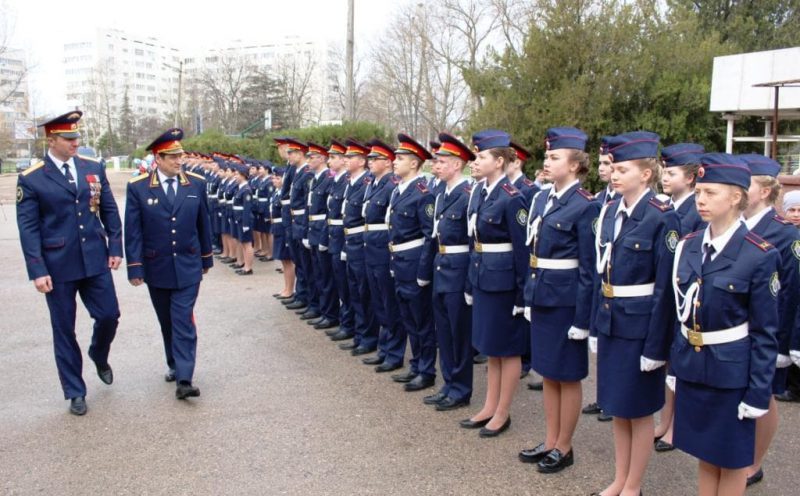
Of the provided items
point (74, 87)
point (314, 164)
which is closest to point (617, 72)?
point (314, 164)

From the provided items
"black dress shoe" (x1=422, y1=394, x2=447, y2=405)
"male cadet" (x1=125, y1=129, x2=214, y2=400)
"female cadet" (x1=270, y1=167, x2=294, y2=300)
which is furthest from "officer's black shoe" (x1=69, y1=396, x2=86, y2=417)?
"female cadet" (x1=270, y1=167, x2=294, y2=300)

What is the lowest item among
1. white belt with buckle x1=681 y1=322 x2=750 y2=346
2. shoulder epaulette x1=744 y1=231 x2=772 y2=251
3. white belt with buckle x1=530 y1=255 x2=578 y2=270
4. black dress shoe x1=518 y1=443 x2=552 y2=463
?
black dress shoe x1=518 y1=443 x2=552 y2=463

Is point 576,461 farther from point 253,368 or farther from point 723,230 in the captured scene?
point 253,368

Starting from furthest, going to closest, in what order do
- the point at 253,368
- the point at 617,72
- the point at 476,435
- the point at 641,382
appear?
the point at 617,72, the point at 253,368, the point at 476,435, the point at 641,382

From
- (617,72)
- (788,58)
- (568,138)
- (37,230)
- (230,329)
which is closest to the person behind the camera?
(568,138)

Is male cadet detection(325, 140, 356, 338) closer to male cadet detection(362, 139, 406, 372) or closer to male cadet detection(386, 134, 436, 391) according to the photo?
male cadet detection(362, 139, 406, 372)

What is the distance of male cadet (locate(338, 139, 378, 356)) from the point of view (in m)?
6.91

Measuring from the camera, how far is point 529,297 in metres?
4.31

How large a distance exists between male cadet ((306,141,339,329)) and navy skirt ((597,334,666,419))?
15.3ft

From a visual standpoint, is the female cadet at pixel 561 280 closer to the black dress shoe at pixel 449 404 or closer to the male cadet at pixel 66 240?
the black dress shoe at pixel 449 404

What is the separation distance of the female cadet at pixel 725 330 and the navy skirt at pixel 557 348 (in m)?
0.90

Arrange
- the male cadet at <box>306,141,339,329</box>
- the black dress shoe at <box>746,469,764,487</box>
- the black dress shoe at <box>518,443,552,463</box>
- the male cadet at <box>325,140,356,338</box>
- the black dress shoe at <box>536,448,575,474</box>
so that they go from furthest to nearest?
the male cadet at <box>306,141,339,329</box> → the male cadet at <box>325,140,356,338</box> → the black dress shoe at <box>518,443,552,463</box> → the black dress shoe at <box>536,448,575,474</box> → the black dress shoe at <box>746,469,764,487</box>

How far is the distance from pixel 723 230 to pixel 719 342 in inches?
19.9

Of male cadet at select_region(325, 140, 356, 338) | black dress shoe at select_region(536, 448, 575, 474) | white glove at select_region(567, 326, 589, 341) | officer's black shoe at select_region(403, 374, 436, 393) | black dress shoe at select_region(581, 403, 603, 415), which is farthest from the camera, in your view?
male cadet at select_region(325, 140, 356, 338)
